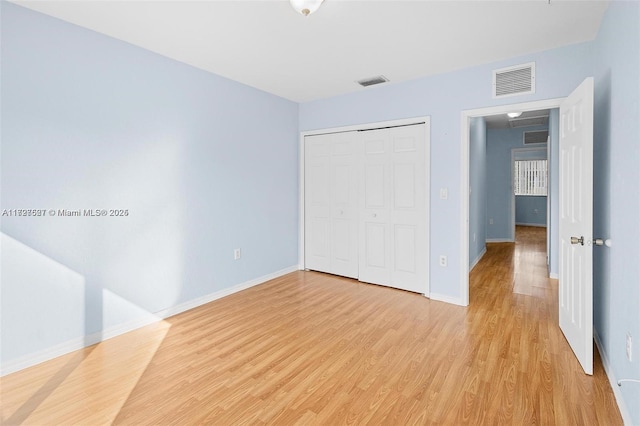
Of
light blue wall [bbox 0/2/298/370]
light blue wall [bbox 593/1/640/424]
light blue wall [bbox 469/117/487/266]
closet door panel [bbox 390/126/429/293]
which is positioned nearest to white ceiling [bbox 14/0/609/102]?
light blue wall [bbox 0/2/298/370]

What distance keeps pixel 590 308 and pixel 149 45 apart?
405 centimetres

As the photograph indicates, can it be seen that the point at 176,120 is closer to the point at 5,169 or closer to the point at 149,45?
the point at 149,45

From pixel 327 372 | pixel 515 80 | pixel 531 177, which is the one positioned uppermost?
pixel 515 80

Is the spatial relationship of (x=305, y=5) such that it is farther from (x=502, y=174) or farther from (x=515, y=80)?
(x=502, y=174)

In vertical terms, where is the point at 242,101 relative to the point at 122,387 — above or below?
above

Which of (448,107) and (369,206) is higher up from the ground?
(448,107)

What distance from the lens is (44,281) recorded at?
95.1 inches

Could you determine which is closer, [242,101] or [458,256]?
[458,256]

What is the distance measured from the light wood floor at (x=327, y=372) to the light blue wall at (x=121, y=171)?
20.1 inches

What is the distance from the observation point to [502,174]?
769cm

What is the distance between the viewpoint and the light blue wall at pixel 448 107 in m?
3.02

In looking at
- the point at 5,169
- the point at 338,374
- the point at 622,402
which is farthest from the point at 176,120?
the point at 622,402

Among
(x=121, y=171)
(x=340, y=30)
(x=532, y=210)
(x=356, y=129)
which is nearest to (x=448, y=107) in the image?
(x=356, y=129)

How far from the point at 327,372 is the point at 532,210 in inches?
423
